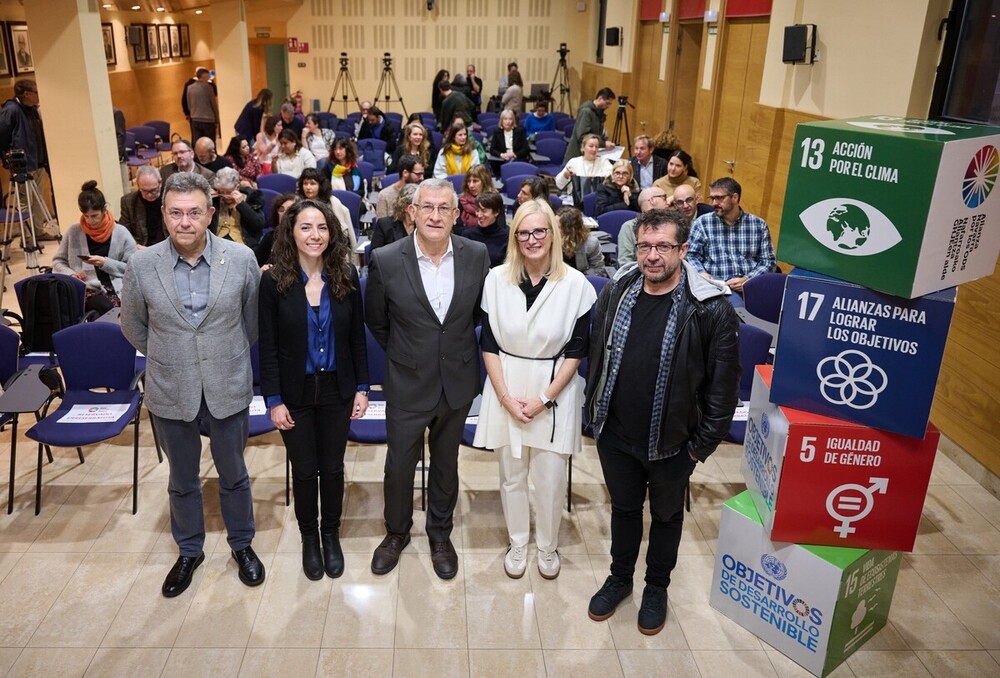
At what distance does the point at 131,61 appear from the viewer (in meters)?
15.6

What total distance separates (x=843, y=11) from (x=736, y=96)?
8.11 ft

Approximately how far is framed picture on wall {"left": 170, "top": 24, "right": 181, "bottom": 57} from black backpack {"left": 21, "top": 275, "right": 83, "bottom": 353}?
15248 mm

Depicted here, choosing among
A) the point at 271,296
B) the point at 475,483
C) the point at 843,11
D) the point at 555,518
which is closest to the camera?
the point at 271,296

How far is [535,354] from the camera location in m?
3.32

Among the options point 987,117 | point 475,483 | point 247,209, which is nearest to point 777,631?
point 475,483

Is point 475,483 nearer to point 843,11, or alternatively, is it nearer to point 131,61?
point 843,11

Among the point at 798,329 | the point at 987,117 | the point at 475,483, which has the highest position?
the point at 987,117

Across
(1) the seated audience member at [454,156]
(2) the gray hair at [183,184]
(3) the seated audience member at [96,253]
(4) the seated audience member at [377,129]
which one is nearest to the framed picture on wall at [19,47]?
(4) the seated audience member at [377,129]

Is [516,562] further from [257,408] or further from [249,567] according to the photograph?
[257,408]

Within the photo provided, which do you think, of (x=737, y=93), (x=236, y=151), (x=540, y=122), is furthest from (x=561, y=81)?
(x=236, y=151)

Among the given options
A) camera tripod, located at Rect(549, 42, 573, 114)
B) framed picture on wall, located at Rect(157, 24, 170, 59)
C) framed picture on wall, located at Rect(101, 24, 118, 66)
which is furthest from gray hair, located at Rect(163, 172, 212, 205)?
framed picture on wall, located at Rect(157, 24, 170, 59)

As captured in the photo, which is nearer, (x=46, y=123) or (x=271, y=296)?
(x=271, y=296)

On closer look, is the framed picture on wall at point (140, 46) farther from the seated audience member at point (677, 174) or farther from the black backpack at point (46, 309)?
the seated audience member at point (677, 174)

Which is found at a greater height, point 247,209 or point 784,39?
point 784,39
